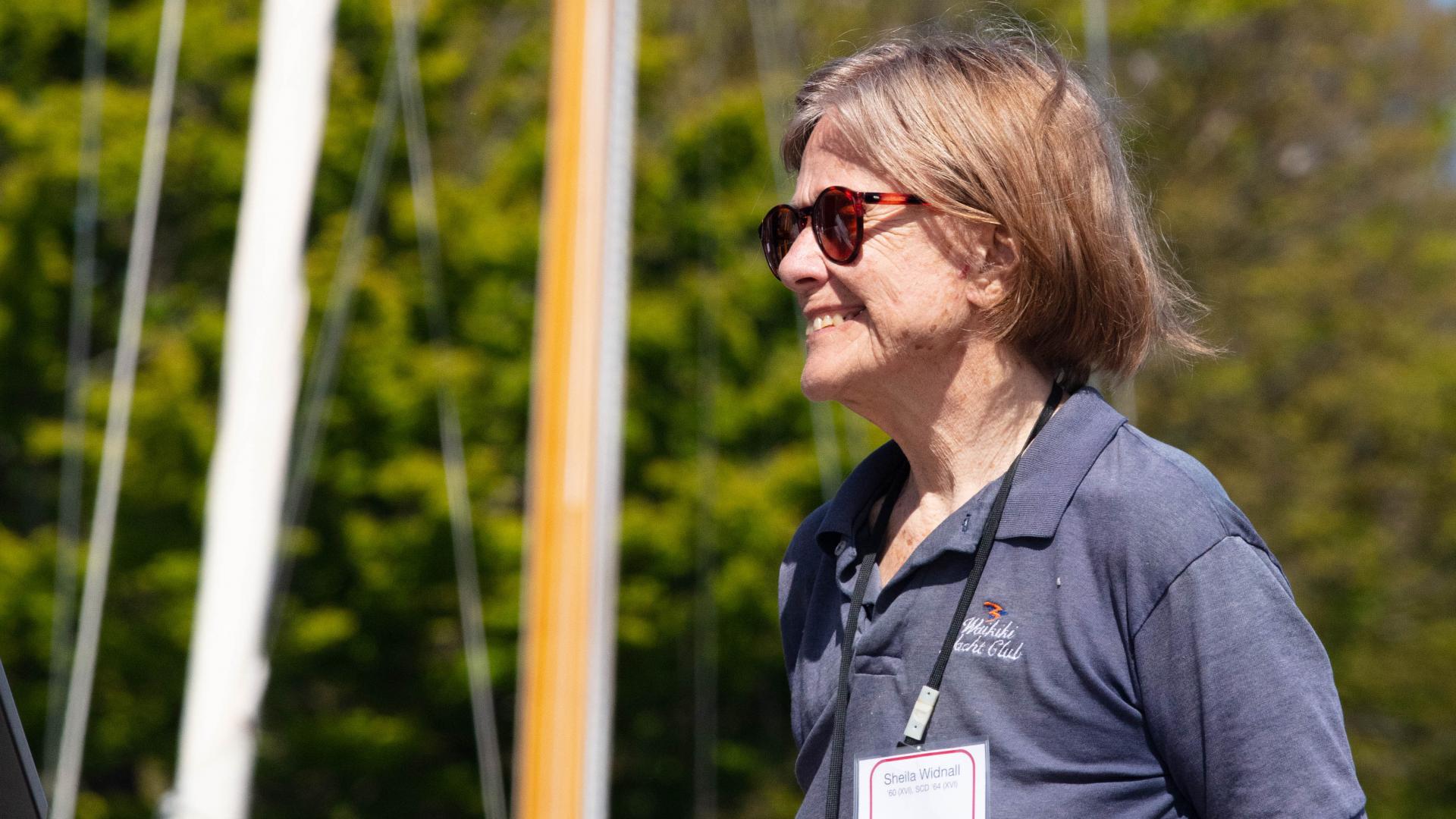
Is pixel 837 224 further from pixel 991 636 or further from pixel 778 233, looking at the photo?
pixel 991 636

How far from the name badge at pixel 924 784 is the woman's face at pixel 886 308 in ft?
1.10

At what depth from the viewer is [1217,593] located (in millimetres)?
1277

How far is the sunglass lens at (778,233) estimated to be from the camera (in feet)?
5.30

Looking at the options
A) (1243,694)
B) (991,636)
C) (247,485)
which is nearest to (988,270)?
(991,636)

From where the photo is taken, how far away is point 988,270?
1511 millimetres

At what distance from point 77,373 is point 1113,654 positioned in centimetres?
1150

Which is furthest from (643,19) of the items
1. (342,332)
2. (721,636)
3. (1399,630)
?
(1399,630)

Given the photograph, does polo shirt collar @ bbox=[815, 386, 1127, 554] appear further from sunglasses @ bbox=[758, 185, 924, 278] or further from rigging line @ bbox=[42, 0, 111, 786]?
rigging line @ bbox=[42, 0, 111, 786]

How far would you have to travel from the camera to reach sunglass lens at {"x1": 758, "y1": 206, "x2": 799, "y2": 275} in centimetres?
162

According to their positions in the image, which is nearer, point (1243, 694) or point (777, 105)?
point (1243, 694)

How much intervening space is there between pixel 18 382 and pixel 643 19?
616cm

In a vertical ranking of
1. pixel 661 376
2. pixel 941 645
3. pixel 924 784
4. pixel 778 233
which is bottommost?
pixel 924 784

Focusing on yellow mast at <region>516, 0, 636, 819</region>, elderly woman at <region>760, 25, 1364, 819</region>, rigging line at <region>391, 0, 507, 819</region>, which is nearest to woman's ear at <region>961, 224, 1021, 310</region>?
elderly woman at <region>760, 25, 1364, 819</region>

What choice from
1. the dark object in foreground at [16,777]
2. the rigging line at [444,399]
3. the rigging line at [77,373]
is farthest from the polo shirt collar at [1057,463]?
the rigging line at [444,399]
